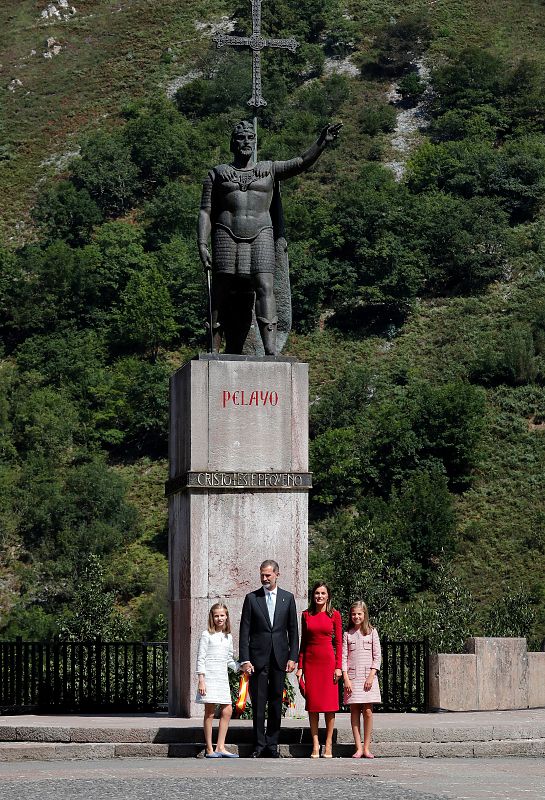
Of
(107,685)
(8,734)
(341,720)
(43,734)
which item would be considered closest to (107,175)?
(107,685)

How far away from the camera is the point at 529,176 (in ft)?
435

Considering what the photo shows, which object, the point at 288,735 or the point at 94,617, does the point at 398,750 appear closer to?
the point at 288,735

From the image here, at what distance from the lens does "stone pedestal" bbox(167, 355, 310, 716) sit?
21391mm

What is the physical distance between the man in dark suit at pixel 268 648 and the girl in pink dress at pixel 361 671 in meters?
0.56

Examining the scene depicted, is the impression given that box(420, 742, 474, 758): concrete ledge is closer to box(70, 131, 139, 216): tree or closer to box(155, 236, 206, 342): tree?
box(155, 236, 206, 342): tree

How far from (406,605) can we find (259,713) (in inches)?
2634

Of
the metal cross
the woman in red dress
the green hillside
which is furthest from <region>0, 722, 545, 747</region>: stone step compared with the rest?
the green hillside

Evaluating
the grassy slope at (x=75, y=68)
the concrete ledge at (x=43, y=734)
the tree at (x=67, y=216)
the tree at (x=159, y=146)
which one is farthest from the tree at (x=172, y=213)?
the concrete ledge at (x=43, y=734)

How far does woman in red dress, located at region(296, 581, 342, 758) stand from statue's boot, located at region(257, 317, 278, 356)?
4666mm

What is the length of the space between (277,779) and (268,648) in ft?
7.80

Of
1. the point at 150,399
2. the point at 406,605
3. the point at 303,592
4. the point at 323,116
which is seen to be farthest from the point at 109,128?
the point at 303,592

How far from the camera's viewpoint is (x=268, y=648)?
1842cm

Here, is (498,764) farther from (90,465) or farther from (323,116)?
(323,116)

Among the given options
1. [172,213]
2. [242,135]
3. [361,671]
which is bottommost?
[361,671]
